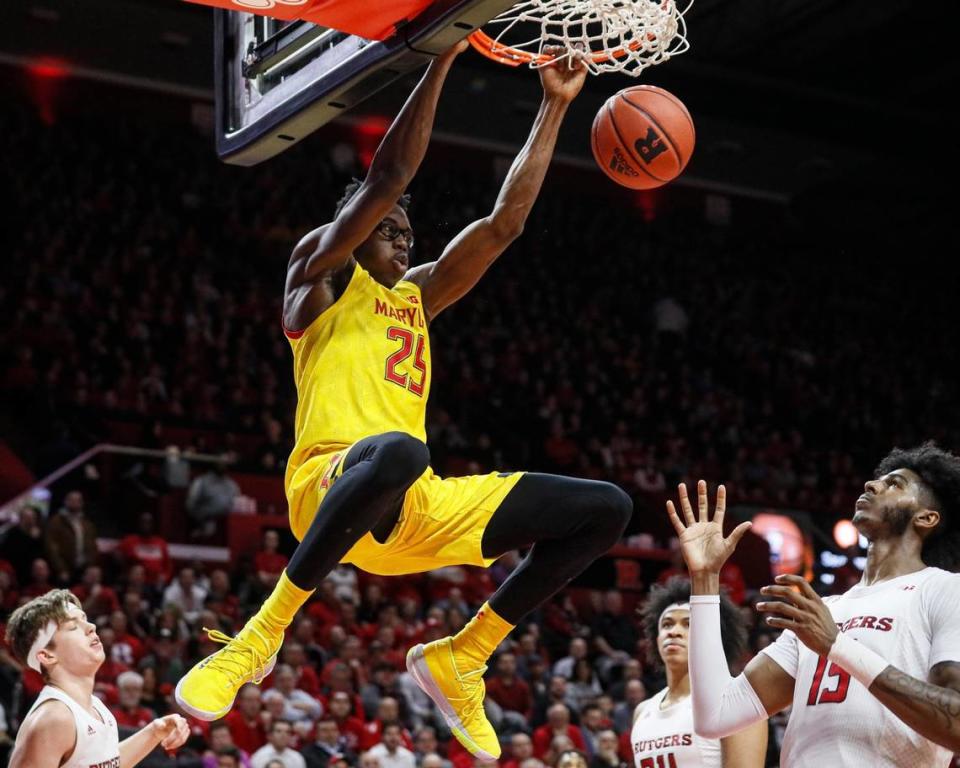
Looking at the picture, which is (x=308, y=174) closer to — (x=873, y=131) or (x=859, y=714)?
(x=873, y=131)

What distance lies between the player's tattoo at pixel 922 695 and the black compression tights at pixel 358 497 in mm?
1350

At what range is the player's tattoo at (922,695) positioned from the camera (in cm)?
351

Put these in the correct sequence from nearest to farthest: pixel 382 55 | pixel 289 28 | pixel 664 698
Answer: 1. pixel 382 55
2. pixel 289 28
3. pixel 664 698

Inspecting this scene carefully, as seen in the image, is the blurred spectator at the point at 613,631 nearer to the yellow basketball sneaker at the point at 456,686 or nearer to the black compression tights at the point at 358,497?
the yellow basketball sneaker at the point at 456,686

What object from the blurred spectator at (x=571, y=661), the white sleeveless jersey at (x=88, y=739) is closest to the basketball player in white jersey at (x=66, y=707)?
the white sleeveless jersey at (x=88, y=739)

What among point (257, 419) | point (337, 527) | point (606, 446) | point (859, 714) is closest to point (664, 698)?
point (859, 714)

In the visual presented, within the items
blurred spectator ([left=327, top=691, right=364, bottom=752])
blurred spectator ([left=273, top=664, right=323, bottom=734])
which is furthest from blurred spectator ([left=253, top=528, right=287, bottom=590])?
blurred spectator ([left=327, top=691, right=364, bottom=752])

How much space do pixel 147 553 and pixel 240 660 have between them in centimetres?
748

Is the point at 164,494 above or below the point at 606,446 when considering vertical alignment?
above

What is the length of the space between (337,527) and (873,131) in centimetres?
1818

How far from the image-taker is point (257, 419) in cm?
1388

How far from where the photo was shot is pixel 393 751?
9.02 meters

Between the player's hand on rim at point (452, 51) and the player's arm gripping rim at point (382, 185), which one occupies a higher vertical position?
the player's hand on rim at point (452, 51)

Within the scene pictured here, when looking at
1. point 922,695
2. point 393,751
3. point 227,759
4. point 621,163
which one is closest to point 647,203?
point 393,751
